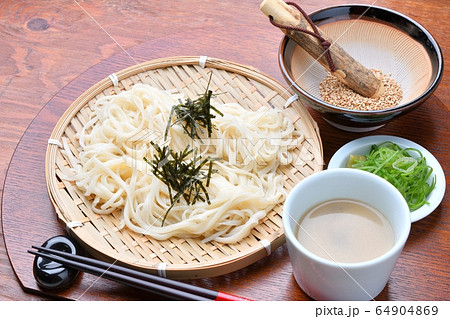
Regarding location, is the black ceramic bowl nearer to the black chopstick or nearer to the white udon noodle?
the white udon noodle

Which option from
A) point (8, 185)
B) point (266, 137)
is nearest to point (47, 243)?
point (8, 185)

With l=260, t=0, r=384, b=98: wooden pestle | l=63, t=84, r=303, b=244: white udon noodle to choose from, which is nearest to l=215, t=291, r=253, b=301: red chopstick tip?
l=63, t=84, r=303, b=244: white udon noodle

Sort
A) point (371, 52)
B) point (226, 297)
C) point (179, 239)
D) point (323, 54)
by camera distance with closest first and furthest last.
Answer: point (226, 297) → point (179, 239) → point (323, 54) → point (371, 52)

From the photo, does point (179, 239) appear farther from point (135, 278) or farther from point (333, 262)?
point (333, 262)

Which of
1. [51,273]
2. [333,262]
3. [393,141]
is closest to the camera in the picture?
[333,262]

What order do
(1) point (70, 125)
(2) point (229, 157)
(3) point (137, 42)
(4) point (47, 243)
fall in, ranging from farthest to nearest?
1. (3) point (137, 42)
2. (1) point (70, 125)
3. (2) point (229, 157)
4. (4) point (47, 243)

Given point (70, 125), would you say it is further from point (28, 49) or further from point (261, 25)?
point (261, 25)

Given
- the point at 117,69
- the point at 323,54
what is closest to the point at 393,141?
the point at 323,54
